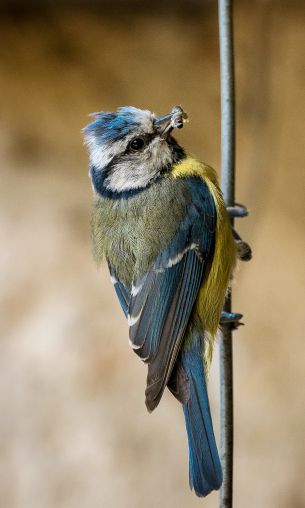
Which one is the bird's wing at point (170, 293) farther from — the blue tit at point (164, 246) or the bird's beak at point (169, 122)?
the bird's beak at point (169, 122)

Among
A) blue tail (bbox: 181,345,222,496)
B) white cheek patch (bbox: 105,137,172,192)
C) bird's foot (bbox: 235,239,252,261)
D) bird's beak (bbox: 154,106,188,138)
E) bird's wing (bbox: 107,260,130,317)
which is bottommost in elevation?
blue tail (bbox: 181,345,222,496)

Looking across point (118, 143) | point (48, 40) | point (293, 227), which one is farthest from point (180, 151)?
point (48, 40)

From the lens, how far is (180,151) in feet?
4.59

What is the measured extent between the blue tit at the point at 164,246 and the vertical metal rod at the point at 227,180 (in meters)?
0.14

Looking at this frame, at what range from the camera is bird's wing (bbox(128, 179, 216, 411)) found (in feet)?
3.85

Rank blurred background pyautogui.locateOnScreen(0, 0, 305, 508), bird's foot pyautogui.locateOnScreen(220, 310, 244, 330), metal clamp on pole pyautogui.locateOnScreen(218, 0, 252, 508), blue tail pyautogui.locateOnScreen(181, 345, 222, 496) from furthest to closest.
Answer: blurred background pyautogui.locateOnScreen(0, 0, 305, 508) → bird's foot pyautogui.locateOnScreen(220, 310, 244, 330) → blue tail pyautogui.locateOnScreen(181, 345, 222, 496) → metal clamp on pole pyautogui.locateOnScreen(218, 0, 252, 508)

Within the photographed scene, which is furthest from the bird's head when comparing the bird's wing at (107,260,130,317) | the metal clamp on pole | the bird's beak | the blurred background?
the blurred background

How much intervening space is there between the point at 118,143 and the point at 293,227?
0.74m

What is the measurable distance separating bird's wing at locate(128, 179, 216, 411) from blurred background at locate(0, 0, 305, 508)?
0.62m

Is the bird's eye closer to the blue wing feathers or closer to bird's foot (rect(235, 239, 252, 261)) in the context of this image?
the blue wing feathers

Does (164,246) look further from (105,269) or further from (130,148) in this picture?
(105,269)

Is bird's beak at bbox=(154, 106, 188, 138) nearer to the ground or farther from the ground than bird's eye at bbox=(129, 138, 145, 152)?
farther from the ground

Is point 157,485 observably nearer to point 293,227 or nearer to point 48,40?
point 293,227

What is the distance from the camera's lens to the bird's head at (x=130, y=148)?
1334 mm
